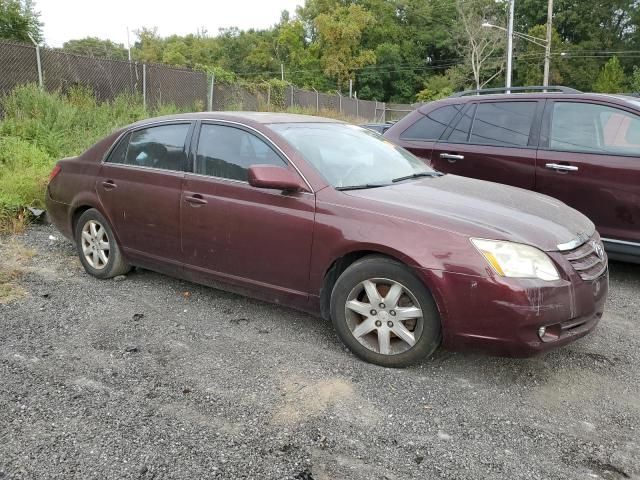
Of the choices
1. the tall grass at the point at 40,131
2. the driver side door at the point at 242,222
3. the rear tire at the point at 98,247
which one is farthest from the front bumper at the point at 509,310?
the tall grass at the point at 40,131

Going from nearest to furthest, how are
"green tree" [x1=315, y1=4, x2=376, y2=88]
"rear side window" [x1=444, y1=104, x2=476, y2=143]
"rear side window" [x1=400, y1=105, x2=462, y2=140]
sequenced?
"rear side window" [x1=444, y1=104, x2=476, y2=143]
"rear side window" [x1=400, y1=105, x2=462, y2=140]
"green tree" [x1=315, y1=4, x2=376, y2=88]

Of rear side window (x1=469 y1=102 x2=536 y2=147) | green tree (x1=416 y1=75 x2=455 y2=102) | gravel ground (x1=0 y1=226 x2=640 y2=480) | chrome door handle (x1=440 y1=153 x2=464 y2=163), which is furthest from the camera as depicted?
green tree (x1=416 y1=75 x2=455 y2=102)

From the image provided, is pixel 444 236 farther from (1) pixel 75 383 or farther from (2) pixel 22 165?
(2) pixel 22 165

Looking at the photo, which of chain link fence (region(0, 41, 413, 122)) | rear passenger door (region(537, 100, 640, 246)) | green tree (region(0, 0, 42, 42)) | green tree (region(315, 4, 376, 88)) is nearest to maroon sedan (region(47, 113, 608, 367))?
rear passenger door (region(537, 100, 640, 246))

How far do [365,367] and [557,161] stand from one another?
307 cm

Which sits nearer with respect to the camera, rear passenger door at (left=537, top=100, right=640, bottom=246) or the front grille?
the front grille

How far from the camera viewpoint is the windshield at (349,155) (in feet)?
13.1

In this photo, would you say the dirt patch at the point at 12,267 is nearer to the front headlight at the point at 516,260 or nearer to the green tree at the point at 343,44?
the front headlight at the point at 516,260

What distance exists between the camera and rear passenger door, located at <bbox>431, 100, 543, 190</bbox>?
5.62m

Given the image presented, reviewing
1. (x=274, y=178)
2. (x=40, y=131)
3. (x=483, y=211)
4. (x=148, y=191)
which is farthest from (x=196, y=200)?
(x=40, y=131)

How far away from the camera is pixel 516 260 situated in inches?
126

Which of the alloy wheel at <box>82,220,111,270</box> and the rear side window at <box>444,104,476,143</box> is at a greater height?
the rear side window at <box>444,104,476,143</box>

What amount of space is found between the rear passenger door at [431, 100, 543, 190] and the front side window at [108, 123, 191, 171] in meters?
2.85

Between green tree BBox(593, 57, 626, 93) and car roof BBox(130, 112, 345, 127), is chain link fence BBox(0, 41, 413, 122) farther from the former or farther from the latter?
green tree BBox(593, 57, 626, 93)
